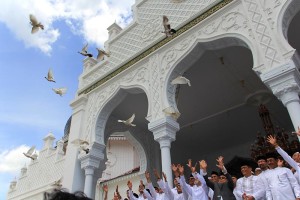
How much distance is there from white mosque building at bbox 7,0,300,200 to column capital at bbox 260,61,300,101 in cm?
2

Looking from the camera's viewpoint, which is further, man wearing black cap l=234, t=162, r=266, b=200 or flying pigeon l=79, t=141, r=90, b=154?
flying pigeon l=79, t=141, r=90, b=154

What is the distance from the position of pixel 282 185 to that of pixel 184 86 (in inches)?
181

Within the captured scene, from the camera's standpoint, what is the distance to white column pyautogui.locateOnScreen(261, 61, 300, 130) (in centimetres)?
482

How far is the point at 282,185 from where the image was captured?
167 inches

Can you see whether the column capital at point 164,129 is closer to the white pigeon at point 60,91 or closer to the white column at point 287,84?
the white column at point 287,84

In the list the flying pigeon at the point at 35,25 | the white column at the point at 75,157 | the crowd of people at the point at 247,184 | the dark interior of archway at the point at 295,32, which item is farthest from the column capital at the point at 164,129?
the flying pigeon at the point at 35,25

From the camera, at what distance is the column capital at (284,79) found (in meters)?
4.89

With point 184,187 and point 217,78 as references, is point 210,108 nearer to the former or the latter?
point 217,78

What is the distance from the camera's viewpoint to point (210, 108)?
9766 millimetres

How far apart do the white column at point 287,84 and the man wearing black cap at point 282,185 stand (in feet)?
3.09

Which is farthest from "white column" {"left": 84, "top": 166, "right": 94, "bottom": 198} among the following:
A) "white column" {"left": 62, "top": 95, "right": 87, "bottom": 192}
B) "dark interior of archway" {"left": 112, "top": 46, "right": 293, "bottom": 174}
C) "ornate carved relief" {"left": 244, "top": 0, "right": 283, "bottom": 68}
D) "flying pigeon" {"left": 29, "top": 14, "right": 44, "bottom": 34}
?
"ornate carved relief" {"left": 244, "top": 0, "right": 283, "bottom": 68}

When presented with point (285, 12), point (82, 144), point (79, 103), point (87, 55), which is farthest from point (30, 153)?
point (285, 12)

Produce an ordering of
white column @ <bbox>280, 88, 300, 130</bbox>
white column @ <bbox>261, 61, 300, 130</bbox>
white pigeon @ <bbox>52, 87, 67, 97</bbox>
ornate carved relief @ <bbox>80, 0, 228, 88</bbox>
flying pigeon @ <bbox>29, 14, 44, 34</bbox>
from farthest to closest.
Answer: white pigeon @ <bbox>52, 87, 67, 97</bbox>
flying pigeon @ <bbox>29, 14, 44, 34</bbox>
ornate carved relief @ <bbox>80, 0, 228, 88</bbox>
white column @ <bbox>261, 61, 300, 130</bbox>
white column @ <bbox>280, 88, 300, 130</bbox>

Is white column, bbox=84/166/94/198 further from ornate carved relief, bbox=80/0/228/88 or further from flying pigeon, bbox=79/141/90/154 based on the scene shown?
ornate carved relief, bbox=80/0/228/88
